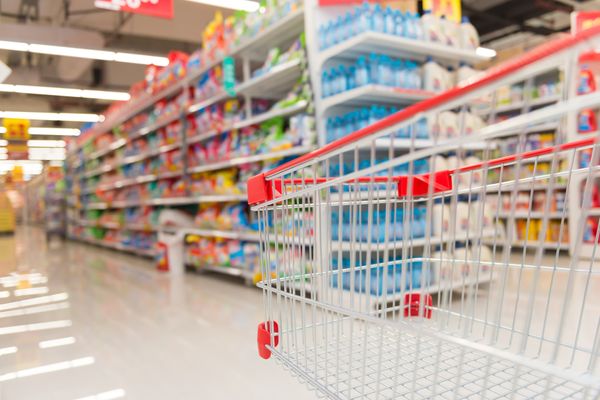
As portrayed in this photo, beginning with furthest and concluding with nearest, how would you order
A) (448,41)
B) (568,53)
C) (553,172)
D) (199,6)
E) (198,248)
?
(199,6)
(198,248)
(448,41)
(553,172)
(568,53)

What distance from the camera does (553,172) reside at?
82 centimetres

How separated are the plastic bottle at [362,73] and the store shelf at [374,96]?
0.07 meters

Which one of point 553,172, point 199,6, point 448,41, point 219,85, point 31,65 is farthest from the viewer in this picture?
point 31,65

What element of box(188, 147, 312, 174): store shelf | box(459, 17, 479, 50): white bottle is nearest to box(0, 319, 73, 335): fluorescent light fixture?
box(188, 147, 312, 174): store shelf

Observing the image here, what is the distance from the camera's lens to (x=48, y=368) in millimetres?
2223

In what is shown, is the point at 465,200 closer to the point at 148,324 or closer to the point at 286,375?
the point at 286,375

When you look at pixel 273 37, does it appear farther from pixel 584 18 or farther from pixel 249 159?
pixel 584 18

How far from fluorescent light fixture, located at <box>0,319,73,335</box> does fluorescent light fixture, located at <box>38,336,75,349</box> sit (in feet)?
1.01

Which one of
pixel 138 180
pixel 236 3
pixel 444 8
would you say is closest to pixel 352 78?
pixel 444 8

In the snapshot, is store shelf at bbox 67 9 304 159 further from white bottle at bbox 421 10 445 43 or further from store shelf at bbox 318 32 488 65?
white bottle at bbox 421 10 445 43

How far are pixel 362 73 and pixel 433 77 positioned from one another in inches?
25.4

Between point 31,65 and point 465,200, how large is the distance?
10.0m

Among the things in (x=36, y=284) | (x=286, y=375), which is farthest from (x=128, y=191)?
(x=286, y=375)

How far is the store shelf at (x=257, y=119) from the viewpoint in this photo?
3430 millimetres
